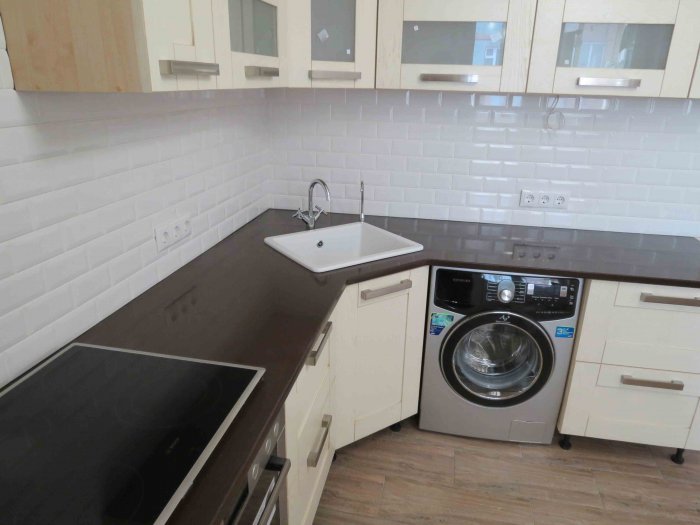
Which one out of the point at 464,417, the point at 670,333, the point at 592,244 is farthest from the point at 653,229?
the point at 464,417

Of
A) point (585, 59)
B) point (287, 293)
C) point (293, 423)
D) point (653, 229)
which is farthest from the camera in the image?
point (653, 229)

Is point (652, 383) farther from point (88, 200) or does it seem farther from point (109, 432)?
point (88, 200)

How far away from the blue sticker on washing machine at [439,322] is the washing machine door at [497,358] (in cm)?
4

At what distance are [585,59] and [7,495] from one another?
2.22 meters

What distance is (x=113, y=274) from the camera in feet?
4.88

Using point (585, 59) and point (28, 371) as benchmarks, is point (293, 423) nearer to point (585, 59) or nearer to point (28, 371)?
point (28, 371)

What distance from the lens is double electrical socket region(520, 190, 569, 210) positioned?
2.50 m

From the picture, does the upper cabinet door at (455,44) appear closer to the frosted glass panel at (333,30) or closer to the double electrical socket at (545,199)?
the frosted glass panel at (333,30)

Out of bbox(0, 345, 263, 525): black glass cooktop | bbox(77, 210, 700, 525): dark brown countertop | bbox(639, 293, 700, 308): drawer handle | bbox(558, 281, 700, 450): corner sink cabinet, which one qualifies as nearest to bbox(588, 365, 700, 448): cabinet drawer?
bbox(558, 281, 700, 450): corner sink cabinet

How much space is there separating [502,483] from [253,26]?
2.04m

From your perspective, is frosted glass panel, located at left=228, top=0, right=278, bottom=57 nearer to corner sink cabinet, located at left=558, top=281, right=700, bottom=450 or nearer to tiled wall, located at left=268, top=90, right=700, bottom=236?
tiled wall, located at left=268, top=90, right=700, bottom=236

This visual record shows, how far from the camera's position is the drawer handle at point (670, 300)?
194 cm

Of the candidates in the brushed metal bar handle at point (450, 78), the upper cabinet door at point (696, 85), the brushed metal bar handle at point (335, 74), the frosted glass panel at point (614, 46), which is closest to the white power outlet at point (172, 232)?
the brushed metal bar handle at point (335, 74)

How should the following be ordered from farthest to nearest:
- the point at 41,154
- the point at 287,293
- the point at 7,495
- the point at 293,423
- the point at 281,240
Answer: the point at 281,240 < the point at 287,293 < the point at 293,423 < the point at 41,154 < the point at 7,495
